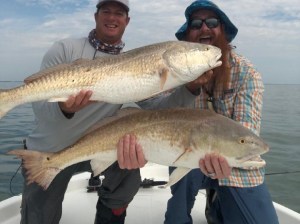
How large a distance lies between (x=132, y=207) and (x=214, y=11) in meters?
2.83

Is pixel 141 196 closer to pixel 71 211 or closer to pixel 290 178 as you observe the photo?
pixel 71 211

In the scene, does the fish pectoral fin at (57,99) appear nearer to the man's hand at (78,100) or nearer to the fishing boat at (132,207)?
the man's hand at (78,100)

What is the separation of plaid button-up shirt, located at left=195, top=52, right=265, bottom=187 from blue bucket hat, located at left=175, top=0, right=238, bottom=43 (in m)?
0.24

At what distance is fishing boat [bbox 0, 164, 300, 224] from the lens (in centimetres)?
479

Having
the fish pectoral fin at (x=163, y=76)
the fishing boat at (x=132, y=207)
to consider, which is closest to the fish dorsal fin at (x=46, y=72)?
the fish pectoral fin at (x=163, y=76)

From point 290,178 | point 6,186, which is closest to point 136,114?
point 6,186

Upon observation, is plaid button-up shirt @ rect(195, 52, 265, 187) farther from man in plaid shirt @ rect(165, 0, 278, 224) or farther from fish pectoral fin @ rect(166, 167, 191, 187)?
fish pectoral fin @ rect(166, 167, 191, 187)

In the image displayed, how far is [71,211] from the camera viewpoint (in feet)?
16.6

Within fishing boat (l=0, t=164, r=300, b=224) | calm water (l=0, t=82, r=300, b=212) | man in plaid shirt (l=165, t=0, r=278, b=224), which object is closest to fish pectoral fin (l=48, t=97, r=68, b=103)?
→ man in plaid shirt (l=165, t=0, r=278, b=224)

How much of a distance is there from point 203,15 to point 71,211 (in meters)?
3.07

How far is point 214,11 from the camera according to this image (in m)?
3.95

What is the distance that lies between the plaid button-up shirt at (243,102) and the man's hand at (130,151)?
1.15m

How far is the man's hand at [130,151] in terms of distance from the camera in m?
3.11

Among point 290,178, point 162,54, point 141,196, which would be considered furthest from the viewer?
point 290,178
